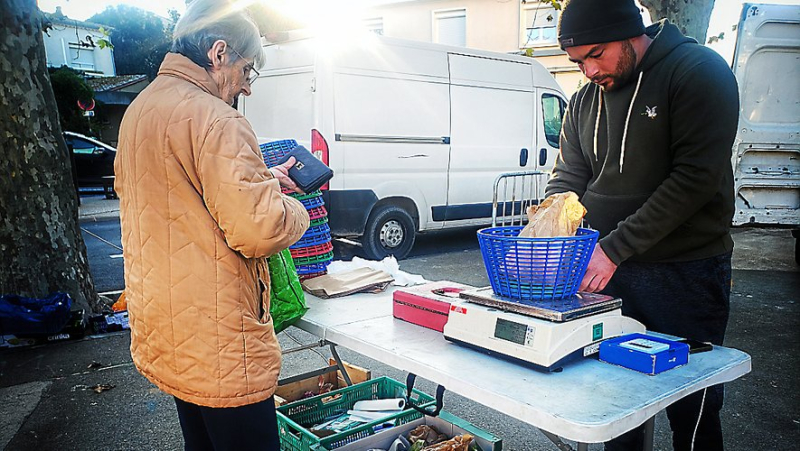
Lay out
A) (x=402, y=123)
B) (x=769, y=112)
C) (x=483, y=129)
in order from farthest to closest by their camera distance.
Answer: (x=483, y=129) → (x=402, y=123) → (x=769, y=112)

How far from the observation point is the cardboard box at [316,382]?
265 centimetres

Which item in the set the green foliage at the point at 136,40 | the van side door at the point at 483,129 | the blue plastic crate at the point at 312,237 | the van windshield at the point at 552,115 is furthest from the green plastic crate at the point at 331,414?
the green foliage at the point at 136,40

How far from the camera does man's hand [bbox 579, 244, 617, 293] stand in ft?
5.79

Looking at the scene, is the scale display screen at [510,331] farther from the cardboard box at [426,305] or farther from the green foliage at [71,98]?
the green foliage at [71,98]

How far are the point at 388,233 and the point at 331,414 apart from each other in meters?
4.67

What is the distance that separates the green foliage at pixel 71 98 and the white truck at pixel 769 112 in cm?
2218

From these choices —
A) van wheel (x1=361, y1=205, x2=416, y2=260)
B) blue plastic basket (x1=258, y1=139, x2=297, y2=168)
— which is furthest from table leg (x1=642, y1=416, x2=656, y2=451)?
van wheel (x1=361, y1=205, x2=416, y2=260)

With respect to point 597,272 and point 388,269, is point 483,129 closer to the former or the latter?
point 388,269

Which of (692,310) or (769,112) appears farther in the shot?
(769,112)

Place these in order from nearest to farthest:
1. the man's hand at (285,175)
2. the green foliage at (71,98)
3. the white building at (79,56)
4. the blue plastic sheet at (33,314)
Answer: the man's hand at (285,175) → the blue plastic sheet at (33,314) → the green foliage at (71,98) → the white building at (79,56)

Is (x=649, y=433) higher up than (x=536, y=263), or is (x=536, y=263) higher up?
(x=536, y=263)

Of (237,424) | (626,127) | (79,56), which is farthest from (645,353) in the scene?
(79,56)

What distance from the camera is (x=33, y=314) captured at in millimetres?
4340

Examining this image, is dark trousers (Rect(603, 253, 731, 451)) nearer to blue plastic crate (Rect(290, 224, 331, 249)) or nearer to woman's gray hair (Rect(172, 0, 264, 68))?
blue plastic crate (Rect(290, 224, 331, 249))
